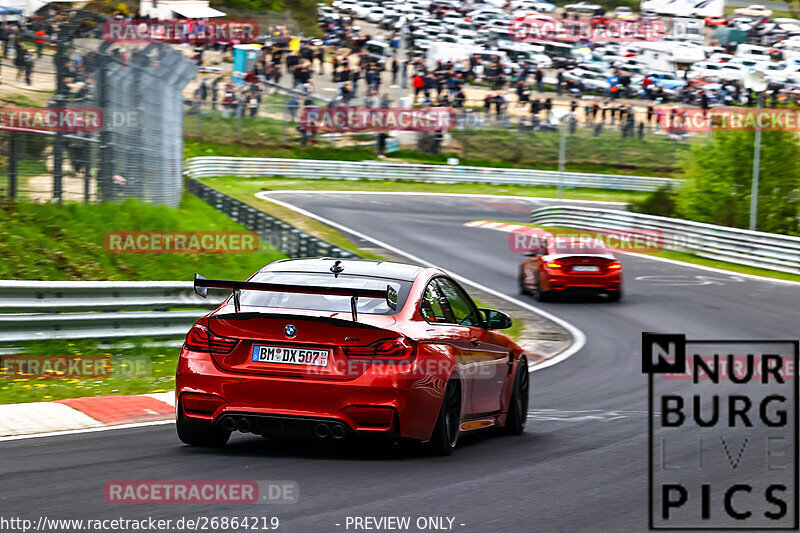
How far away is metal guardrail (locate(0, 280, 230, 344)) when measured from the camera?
40.2 feet

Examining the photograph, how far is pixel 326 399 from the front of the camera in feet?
24.0

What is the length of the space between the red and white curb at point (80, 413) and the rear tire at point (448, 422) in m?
2.86

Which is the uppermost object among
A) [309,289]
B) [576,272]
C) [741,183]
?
[309,289]

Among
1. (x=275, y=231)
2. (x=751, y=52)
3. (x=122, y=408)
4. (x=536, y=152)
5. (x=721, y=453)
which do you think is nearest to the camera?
(x=721, y=453)

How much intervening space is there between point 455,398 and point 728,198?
1159 inches

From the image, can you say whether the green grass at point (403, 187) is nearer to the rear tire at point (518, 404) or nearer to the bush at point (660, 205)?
the bush at point (660, 205)

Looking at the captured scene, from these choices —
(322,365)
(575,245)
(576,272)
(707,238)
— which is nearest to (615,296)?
(576,272)

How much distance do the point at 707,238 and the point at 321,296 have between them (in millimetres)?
25585

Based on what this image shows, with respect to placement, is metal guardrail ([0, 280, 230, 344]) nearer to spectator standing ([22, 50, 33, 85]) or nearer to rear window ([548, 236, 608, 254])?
spectator standing ([22, 50, 33, 85])

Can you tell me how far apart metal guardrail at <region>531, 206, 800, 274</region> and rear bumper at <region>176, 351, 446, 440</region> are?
75.9ft

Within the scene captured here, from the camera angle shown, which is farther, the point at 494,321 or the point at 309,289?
the point at 494,321

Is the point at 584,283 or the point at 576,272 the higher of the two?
the point at 576,272

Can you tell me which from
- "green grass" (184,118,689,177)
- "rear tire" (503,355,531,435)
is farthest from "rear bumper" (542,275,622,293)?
"green grass" (184,118,689,177)

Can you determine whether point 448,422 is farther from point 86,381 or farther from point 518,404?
point 86,381
